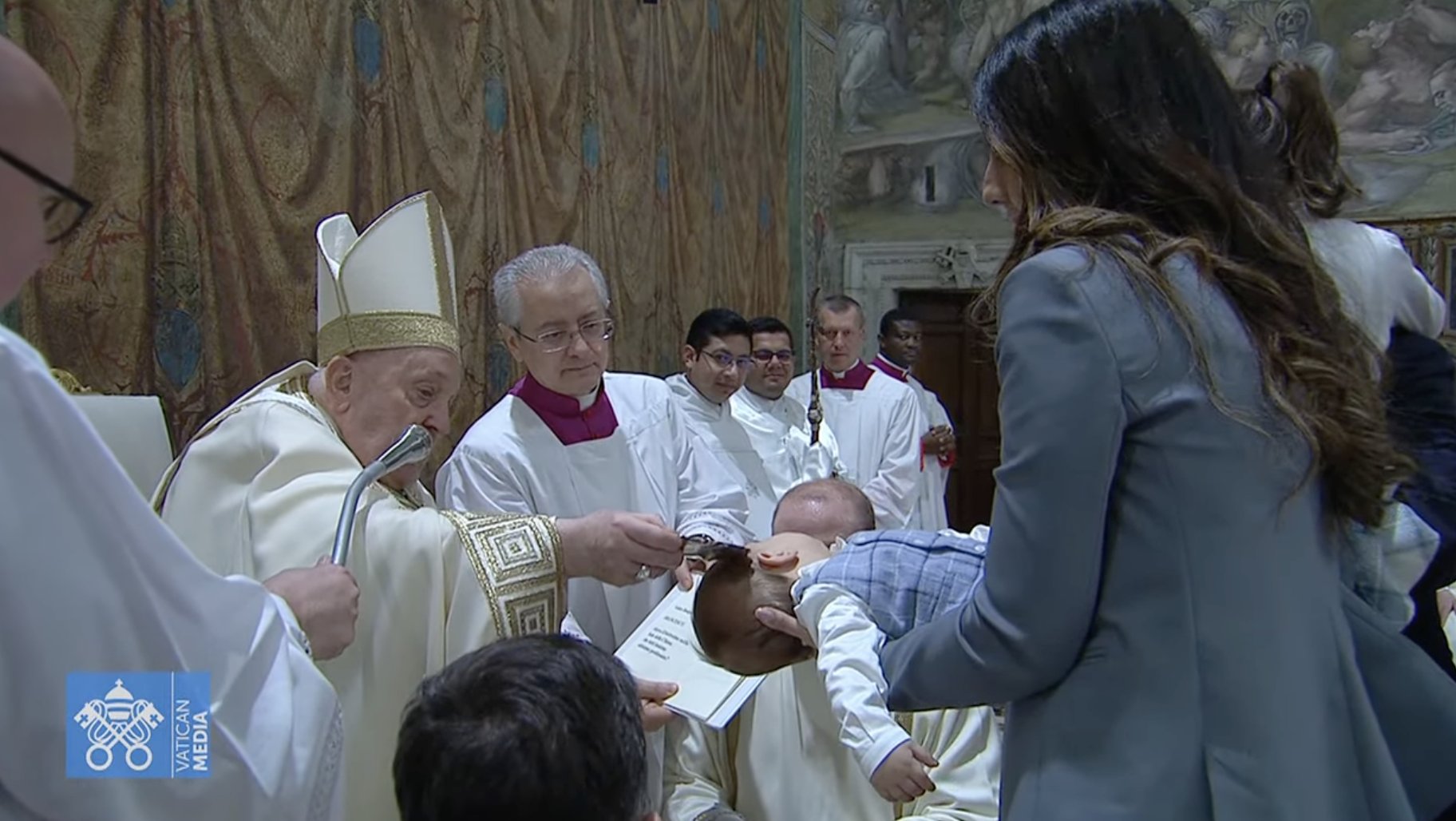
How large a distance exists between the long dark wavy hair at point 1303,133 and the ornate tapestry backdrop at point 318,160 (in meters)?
2.55

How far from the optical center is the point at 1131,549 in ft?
3.59

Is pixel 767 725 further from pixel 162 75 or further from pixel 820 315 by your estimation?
pixel 820 315

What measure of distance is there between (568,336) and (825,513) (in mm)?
950

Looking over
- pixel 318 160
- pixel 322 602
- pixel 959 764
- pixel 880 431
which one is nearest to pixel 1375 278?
pixel 959 764

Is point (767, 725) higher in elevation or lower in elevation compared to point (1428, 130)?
lower

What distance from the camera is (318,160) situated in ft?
11.6

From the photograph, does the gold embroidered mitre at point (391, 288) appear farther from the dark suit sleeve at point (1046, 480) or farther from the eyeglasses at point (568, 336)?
the dark suit sleeve at point (1046, 480)

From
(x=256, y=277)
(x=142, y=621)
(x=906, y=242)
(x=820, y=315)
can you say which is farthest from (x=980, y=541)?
(x=906, y=242)

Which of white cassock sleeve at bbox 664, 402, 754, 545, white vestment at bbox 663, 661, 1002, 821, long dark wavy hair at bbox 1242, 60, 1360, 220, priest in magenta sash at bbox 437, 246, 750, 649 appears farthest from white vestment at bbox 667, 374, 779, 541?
long dark wavy hair at bbox 1242, 60, 1360, 220

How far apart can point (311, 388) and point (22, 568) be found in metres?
1.45

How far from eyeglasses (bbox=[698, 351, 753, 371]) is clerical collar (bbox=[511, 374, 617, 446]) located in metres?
1.78

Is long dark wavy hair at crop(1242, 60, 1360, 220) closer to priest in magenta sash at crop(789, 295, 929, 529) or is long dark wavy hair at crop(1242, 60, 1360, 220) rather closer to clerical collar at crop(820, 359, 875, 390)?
priest in magenta sash at crop(789, 295, 929, 529)

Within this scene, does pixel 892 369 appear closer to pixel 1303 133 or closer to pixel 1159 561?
pixel 1303 133

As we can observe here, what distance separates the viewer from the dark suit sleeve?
3.49ft
